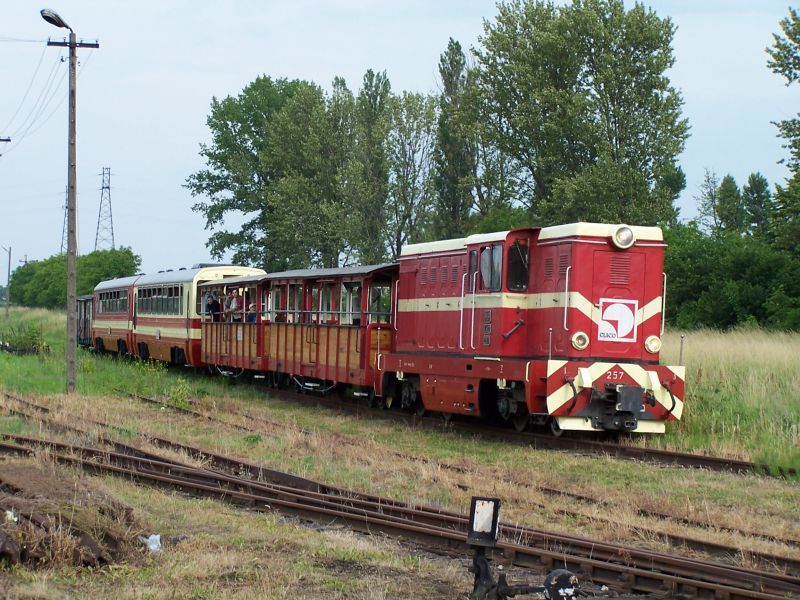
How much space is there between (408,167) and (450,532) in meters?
38.7

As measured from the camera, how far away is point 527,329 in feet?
53.1

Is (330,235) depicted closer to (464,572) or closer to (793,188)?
(793,188)

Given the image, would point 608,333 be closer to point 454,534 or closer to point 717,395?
point 717,395

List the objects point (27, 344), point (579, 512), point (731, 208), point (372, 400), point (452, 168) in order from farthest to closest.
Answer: point (731, 208), point (452, 168), point (27, 344), point (372, 400), point (579, 512)

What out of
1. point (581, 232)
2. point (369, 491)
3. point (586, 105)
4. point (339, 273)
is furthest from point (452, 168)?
point (369, 491)

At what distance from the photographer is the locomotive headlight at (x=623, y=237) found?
15367 millimetres

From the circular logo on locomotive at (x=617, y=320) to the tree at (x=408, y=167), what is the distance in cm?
3043

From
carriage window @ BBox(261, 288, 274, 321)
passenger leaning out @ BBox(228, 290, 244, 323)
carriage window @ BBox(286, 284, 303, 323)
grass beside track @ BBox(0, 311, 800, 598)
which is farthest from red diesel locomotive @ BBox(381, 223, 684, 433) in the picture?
passenger leaning out @ BBox(228, 290, 244, 323)

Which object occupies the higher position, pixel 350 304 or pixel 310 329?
pixel 350 304

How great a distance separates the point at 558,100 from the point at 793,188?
428 inches

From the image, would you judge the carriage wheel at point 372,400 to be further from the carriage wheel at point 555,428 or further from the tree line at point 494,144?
the tree line at point 494,144

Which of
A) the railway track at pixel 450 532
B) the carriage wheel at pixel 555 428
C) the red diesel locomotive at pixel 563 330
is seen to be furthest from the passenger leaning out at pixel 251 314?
the railway track at pixel 450 532

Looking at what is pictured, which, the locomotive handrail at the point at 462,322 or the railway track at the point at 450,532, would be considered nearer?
the railway track at the point at 450,532

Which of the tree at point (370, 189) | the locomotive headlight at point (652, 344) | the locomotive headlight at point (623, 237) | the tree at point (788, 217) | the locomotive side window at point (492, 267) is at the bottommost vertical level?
the locomotive headlight at point (652, 344)
